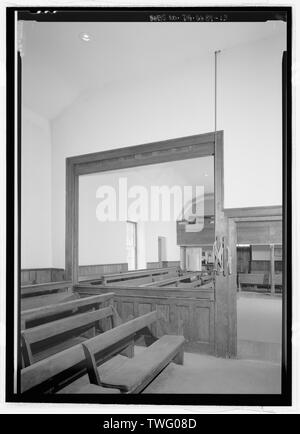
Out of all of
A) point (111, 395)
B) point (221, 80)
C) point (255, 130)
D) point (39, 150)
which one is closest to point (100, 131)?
point (39, 150)

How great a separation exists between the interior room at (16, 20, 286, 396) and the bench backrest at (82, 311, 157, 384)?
13 mm

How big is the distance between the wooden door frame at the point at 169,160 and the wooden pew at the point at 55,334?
0.98 meters

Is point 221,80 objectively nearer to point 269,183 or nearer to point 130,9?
point 269,183

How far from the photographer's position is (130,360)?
2.20m

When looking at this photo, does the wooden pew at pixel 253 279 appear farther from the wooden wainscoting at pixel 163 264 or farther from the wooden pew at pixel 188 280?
the wooden wainscoting at pixel 163 264

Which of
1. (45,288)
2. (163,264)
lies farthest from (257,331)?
(45,288)

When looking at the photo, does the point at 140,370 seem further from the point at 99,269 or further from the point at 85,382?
the point at 99,269

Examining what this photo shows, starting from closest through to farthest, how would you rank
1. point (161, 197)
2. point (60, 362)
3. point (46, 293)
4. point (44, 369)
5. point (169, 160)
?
point (44, 369), point (60, 362), point (169, 160), point (46, 293), point (161, 197)

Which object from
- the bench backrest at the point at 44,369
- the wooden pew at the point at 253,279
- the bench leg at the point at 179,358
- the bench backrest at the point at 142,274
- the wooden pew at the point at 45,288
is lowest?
the bench leg at the point at 179,358

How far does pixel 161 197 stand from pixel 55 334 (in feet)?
6.84

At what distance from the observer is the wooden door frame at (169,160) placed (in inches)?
116

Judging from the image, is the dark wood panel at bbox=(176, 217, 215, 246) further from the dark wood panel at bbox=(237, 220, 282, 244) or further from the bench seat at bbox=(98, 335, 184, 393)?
the bench seat at bbox=(98, 335, 184, 393)

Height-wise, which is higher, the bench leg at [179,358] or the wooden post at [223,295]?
the wooden post at [223,295]

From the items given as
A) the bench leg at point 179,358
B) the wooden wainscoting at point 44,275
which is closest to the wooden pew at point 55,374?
the bench leg at point 179,358
